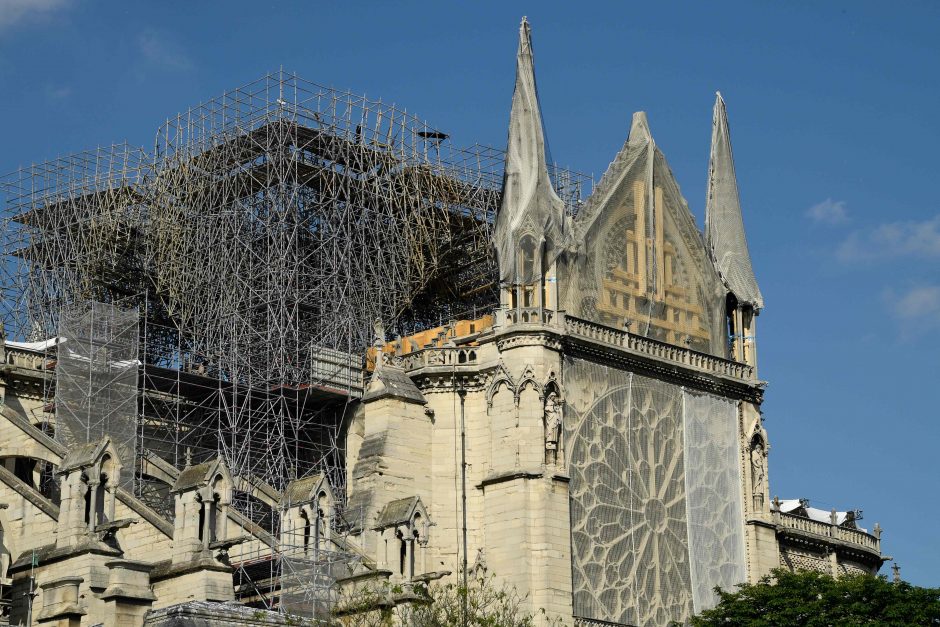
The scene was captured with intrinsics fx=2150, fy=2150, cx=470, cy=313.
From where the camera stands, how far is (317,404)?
70.2m

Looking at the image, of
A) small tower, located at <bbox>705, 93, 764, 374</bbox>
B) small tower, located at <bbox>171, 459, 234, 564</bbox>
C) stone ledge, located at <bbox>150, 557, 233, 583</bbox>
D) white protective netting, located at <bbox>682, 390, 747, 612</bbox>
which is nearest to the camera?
stone ledge, located at <bbox>150, 557, 233, 583</bbox>

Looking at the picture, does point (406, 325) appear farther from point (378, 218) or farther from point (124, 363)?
point (124, 363)

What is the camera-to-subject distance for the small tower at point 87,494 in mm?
52625

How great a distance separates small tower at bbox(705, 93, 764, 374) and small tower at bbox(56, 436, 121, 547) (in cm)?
2511

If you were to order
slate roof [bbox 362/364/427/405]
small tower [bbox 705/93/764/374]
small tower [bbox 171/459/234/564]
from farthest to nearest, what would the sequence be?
1. small tower [bbox 705/93/764/374]
2. slate roof [bbox 362/364/427/405]
3. small tower [bbox 171/459/234/564]

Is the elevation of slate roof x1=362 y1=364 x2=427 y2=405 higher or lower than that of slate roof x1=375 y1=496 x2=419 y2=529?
higher

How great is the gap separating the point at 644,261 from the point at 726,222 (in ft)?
16.4

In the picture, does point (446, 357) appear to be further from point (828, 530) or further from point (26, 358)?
point (828, 530)

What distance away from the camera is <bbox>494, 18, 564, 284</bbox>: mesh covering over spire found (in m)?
65.6

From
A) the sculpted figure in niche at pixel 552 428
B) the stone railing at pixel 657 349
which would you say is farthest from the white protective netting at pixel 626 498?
the stone railing at pixel 657 349

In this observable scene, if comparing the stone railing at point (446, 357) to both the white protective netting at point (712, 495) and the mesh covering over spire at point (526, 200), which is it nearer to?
the mesh covering over spire at point (526, 200)

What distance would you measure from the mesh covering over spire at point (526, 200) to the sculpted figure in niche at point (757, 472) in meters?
9.90

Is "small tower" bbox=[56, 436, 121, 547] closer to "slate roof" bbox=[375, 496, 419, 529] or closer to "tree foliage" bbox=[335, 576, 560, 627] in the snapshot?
"tree foliage" bbox=[335, 576, 560, 627]

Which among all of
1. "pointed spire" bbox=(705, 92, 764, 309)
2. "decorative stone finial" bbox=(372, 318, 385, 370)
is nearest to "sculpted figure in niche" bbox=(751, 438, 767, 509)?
"pointed spire" bbox=(705, 92, 764, 309)
